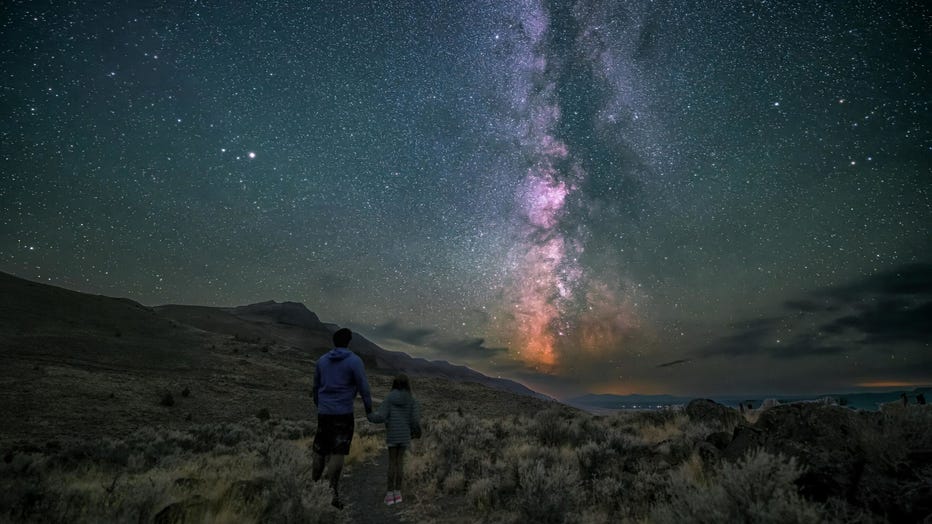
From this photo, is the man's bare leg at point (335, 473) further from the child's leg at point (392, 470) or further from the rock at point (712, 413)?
the rock at point (712, 413)

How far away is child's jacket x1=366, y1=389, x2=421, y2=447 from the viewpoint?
737 centimetres

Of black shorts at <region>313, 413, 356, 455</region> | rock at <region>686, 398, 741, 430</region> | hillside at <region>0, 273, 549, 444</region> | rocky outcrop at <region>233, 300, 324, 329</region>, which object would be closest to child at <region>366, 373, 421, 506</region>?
black shorts at <region>313, 413, 356, 455</region>

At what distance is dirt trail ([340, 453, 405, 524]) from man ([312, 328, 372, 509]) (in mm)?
953

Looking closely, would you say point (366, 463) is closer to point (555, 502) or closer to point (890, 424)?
point (555, 502)

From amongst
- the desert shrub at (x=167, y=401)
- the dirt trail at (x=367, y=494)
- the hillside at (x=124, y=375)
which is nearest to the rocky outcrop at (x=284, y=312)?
the hillside at (x=124, y=375)

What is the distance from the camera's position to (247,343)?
2190 inches

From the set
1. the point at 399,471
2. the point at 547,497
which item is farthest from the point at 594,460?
the point at 399,471

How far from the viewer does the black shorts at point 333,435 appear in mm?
6316

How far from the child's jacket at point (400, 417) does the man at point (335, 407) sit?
994mm

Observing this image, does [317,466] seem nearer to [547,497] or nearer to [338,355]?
[338,355]

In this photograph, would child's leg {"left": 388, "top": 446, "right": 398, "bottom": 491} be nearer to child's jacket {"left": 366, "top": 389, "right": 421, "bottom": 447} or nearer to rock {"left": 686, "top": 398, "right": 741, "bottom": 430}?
child's jacket {"left": 366, "top": 389, "right": 421, "bottom": 447}

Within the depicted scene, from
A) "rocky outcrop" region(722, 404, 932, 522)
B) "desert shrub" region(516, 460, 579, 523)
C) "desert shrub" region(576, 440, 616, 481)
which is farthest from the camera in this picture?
"desert shrub" region(576, 440, 616, 481)

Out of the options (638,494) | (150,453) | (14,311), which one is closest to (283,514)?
(638,494)

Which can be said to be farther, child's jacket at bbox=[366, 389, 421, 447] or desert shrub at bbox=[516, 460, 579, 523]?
child's jacket at bbox=[366, 389, 421, 447]
